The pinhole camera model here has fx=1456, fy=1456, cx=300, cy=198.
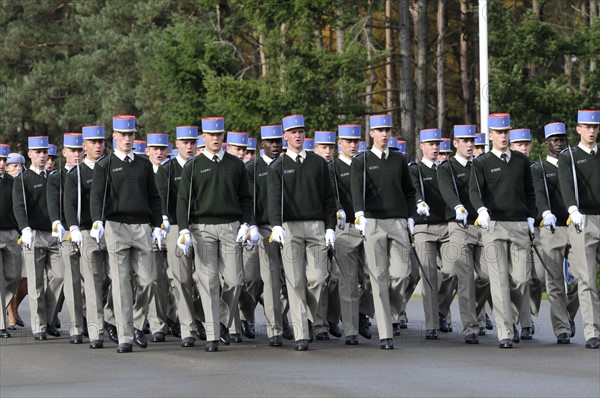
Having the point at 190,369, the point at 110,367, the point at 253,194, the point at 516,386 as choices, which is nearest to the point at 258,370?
the point at 190,369

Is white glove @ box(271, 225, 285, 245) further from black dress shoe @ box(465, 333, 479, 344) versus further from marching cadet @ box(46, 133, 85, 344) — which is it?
marching cadet @ box(46, 133, 85, 344)

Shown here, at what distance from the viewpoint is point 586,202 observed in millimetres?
15445

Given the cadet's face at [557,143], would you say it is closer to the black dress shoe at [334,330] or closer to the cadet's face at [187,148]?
the black dress shoe at [334,330]

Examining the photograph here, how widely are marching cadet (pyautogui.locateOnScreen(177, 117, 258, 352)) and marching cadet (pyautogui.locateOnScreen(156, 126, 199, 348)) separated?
541 millimetres

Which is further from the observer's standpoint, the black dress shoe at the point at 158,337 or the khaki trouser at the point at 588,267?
the black dress shoe at the point at 158,337

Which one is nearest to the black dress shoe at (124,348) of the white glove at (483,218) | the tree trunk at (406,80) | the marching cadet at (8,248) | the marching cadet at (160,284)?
the marching cadet at (160,284)

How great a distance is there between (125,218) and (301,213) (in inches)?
74.0

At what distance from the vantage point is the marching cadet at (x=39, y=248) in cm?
1770

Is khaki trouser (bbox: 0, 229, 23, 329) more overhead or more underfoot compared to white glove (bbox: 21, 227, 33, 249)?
more underfoot

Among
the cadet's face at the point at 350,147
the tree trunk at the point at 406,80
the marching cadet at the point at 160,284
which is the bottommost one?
the marching cadet at the point at 160,284

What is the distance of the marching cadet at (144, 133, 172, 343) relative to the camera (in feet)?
55.4

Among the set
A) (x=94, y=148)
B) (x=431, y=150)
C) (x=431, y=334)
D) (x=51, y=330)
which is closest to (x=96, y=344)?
(x=51, y=330)

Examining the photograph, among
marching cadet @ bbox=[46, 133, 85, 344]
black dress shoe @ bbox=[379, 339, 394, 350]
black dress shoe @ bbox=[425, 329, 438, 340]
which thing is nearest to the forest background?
black dress shoe @ bbox=[425, 329, 438, 340]

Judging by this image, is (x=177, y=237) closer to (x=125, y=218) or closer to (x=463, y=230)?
(x=125, y=218)
